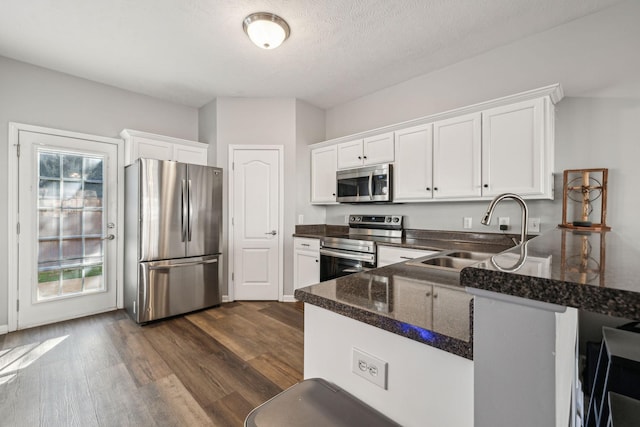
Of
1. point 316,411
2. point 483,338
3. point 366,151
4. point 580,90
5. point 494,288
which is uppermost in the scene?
point 580,90

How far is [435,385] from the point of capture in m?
0.65

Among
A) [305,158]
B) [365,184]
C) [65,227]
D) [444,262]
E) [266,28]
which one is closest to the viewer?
[444,262]

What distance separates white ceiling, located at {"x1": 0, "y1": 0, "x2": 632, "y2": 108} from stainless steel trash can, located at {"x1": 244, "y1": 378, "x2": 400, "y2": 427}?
2496 millimetres

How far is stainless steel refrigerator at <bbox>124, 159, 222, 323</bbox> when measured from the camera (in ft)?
9.83

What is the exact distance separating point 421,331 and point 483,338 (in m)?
0.17

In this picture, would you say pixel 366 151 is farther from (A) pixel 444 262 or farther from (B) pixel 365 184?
(A) pixel 444 262

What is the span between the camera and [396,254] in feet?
9.10

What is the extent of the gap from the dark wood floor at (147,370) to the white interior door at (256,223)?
685 millimetres

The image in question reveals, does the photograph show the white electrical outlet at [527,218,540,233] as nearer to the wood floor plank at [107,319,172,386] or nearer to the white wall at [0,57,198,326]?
the wood floor plank at [107,319,172,386]

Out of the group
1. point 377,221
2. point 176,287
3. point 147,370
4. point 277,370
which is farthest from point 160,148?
point 277,370

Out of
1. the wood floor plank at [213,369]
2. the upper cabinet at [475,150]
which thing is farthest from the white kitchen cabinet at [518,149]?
the wood floor plank at [213,369]

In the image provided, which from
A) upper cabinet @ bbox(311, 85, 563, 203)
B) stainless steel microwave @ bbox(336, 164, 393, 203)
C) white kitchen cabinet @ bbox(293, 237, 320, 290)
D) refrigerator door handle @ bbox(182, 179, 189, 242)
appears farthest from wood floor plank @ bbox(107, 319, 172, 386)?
upper cabinet @ bbox(311, 85, 563, 203)

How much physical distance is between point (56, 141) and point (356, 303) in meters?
3.90

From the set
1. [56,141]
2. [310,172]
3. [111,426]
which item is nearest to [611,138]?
[310,172]
